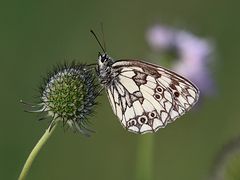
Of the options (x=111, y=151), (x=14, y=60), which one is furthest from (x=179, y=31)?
(x=14, y=60)

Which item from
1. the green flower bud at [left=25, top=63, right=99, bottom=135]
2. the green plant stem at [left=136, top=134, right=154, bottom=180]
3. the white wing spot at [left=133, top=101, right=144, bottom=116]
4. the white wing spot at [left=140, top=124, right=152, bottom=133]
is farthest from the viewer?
the green plant stem at [left=136, top=134, right=154, bottom=180]

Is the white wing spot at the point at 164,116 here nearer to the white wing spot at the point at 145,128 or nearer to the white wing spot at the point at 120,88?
the white wing spot at the point at 145,128

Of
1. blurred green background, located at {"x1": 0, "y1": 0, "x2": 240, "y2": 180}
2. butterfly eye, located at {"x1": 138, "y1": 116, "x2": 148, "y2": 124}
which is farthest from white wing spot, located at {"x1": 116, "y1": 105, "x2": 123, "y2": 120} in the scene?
blurred green background, located at {"x1": 0, "y1": 0, "x2": 240, "y2": 180}

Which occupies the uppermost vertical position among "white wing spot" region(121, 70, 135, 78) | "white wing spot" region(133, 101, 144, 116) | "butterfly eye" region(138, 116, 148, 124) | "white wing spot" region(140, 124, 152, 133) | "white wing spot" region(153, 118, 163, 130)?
"white wing spot" region(121, 70, 135, 78)

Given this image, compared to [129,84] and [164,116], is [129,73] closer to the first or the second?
[129,84]

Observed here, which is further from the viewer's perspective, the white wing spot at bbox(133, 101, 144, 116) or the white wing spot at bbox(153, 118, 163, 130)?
the white wing spot at bbox(133, 101, 144, 116)

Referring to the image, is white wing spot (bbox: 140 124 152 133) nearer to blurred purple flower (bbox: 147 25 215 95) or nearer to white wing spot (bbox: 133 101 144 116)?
white wing spot (bbox: 133 101 144 116)

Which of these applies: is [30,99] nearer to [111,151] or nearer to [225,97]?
[111,151]
